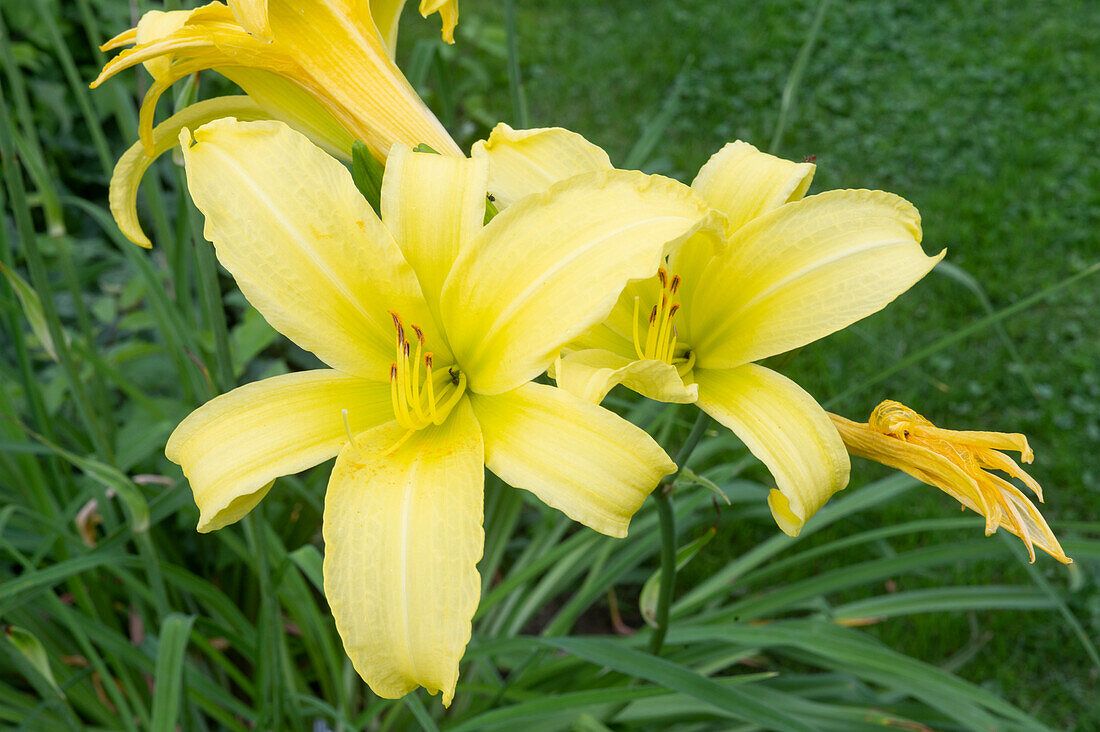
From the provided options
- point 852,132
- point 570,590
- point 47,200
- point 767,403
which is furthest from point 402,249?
point 852,132

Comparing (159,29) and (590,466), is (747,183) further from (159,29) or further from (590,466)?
(159,29)

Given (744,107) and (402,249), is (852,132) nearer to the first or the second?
(744,107)

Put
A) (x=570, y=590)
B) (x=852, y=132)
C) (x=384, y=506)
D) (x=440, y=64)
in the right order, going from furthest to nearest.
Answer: (x=852, y=132)
(x=570, y=590)
(x=440, y=64)
(x=384, y=506)

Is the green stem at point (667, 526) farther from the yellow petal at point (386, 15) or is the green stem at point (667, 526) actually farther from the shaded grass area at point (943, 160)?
the shaded grass area at point (943, 160)

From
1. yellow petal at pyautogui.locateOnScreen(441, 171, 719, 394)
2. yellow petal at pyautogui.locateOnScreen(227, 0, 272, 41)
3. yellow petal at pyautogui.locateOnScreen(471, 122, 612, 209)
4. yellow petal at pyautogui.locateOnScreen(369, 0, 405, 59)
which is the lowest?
yellow petal at pyautogui.locateOnScreen(441, 171, 719, 394)

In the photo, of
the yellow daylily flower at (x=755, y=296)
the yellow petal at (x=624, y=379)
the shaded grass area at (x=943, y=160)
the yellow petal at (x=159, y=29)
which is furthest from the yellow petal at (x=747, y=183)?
the shaded grass area at (x=943, y=160)

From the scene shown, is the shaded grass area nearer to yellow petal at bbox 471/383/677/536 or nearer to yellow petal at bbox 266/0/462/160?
yellow petal at bbox 266/0/462/160

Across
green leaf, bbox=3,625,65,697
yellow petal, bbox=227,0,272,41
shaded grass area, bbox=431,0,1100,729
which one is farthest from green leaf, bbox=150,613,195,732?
shaded grass area, bbox=431,0,1100,729

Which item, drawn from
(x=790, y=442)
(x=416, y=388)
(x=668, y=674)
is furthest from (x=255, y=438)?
(x=668, y=674)
